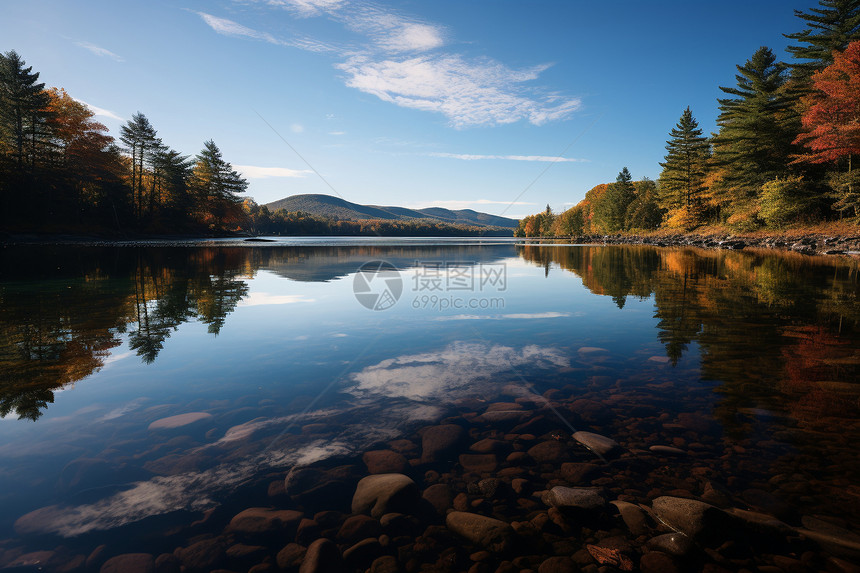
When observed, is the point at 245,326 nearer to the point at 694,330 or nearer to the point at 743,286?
the point at 694,330

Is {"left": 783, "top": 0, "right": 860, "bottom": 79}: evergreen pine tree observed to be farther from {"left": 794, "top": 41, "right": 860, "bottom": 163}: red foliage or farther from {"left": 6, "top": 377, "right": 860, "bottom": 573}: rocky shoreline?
{"left": 6, "top": 377, "right": 860, "bottom": 573}: rocky shoreline

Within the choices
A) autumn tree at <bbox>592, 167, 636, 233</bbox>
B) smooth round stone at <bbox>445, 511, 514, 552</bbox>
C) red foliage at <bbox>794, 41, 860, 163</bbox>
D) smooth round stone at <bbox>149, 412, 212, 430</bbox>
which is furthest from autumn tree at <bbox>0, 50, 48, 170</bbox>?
autumn tree at <bbox>592, 167, 636, 233</bbox>

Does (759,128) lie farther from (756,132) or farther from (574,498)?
(574,498)

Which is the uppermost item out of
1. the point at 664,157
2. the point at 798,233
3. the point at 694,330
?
the point at 664,157

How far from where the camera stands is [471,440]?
4.91 m

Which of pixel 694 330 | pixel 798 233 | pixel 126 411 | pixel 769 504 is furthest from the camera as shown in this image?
pixel 798 233

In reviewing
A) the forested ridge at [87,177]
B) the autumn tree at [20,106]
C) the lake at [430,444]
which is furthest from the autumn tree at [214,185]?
the lake at [430,444]

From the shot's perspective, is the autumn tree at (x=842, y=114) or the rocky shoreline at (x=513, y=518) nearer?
the rocky shoreline at (x=513, y=518)

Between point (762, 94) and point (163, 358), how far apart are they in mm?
69329

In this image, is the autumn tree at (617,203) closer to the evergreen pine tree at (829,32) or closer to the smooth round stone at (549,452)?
the evergreen pine tree at (829,32)

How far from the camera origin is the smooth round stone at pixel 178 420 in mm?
5324

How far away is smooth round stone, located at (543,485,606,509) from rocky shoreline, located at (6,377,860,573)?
0.05 ft

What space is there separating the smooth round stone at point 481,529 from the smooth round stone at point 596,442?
181 centimetres

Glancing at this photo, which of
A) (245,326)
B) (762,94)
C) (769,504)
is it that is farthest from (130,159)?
(762,94)
